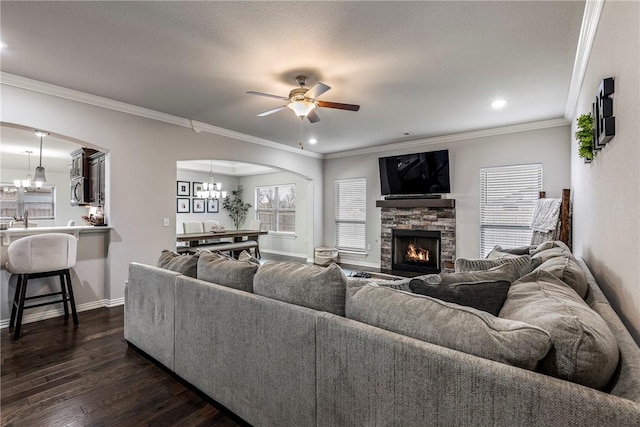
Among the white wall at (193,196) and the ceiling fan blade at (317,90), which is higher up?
the ceiling fan blade at (317,90)

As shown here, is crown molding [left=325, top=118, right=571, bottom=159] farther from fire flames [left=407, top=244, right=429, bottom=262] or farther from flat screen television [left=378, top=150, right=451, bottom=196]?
fire flames [left=407, top=244, right=429, bottom=262]

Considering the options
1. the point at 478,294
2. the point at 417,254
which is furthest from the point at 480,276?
the point at 417,254

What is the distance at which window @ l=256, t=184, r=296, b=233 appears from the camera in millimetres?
9000

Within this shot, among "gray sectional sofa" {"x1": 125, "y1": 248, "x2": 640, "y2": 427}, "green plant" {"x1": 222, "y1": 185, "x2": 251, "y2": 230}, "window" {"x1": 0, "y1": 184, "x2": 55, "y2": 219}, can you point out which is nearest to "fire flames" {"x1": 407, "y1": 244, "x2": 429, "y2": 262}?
"gray sectional sofa" {"x1": 125, "y1": 248, "x2": 640, "y2": 427}

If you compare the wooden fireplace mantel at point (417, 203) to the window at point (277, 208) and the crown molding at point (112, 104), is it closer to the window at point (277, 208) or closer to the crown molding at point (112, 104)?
the crown molding at point (112, 104)

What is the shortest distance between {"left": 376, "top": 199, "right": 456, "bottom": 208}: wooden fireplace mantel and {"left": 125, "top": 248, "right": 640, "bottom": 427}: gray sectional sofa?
13.3 feet

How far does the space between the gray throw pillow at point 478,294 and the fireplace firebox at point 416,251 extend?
185 inches

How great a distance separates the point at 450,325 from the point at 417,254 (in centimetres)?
532

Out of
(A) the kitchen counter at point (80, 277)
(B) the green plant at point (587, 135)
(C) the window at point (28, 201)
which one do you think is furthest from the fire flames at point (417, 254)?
(C) the window at point (28, 201)

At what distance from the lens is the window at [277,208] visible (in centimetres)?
900

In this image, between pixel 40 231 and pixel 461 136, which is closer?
pixel 40 231

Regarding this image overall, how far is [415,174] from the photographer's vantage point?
6020mm

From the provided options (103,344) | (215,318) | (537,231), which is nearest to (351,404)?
(215,318)

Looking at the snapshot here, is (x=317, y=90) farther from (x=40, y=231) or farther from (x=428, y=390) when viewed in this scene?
(x=40, y=231)
